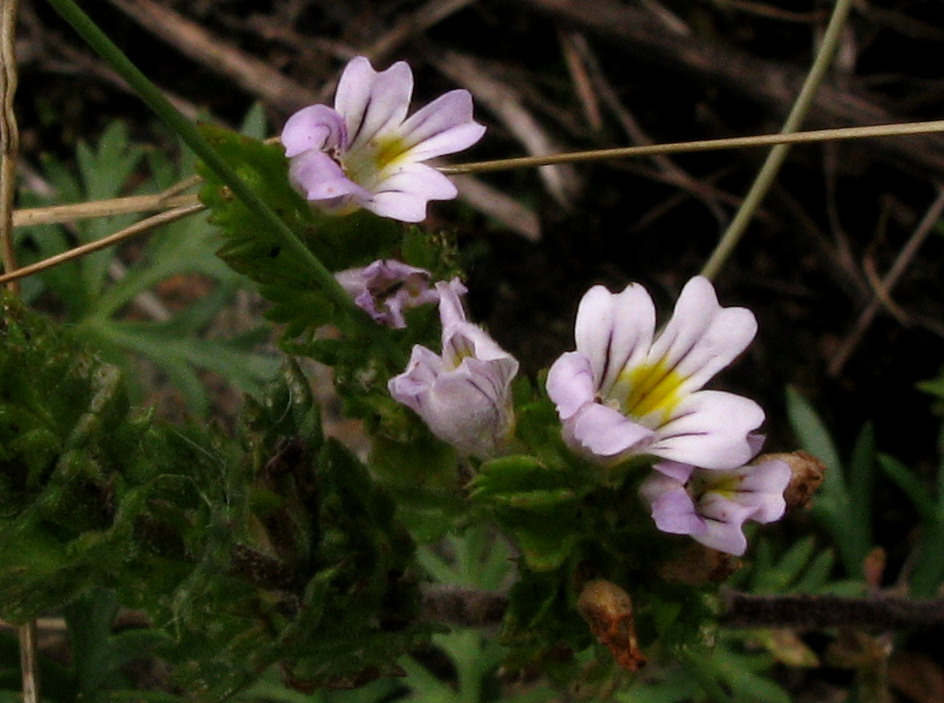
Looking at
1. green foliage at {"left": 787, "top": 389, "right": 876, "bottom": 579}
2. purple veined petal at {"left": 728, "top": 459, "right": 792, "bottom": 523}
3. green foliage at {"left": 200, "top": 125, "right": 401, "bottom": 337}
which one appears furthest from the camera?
green foliage at {"left": 787, "top": 389, "right": 876, "bottom": 579}

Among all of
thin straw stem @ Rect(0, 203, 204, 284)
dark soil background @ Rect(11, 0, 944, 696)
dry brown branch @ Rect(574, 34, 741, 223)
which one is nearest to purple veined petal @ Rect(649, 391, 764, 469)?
thin straw stem @ Rect(0, 203, 204, 284)

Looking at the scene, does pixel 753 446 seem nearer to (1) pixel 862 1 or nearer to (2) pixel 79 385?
(2) pixel 79 385

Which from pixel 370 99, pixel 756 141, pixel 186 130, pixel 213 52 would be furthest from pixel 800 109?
pixel 213 52

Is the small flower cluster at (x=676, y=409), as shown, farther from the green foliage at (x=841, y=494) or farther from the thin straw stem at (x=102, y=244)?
the green foliage at (x=841, y=494)

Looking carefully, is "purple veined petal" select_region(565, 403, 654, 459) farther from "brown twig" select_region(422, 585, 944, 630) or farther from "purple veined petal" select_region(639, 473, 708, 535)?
"brown twig" select_region(422, 585, 944, 630)

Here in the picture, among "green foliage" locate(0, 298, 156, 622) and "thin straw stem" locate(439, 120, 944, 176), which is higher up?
"thin straw stem" locate(439, 120, 944, 176)

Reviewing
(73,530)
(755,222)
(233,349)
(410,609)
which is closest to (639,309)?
(410,609)
